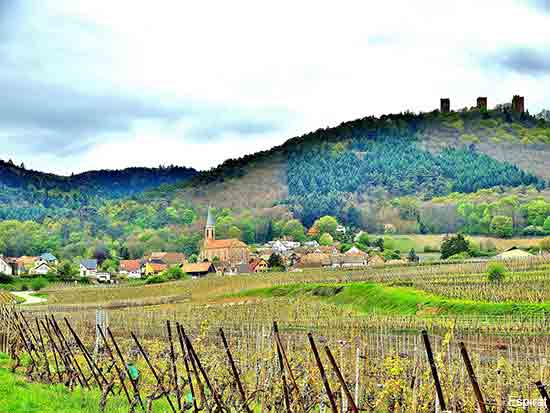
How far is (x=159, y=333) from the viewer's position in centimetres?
3731

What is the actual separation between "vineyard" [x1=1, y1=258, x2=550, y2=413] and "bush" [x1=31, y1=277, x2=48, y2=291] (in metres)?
10.6

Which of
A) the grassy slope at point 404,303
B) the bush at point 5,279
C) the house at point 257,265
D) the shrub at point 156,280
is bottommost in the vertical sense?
the shrub at point 156,280

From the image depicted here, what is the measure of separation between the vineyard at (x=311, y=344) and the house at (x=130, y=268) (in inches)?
1737

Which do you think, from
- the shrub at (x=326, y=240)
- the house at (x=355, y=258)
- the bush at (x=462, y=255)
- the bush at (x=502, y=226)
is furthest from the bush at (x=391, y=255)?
the shrub at (x=326, y=240)

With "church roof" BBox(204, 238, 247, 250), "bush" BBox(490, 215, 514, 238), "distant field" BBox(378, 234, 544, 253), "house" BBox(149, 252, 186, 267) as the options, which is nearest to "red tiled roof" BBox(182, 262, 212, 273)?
"church roof" BBox(204, 238, 247, 250)

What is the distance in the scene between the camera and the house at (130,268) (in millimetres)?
125287

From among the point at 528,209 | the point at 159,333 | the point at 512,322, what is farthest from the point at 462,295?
the point at 528,209

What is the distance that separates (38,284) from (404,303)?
5574cm

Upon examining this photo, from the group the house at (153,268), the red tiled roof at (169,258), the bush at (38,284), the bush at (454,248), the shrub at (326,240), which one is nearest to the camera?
the bush at (38,284)

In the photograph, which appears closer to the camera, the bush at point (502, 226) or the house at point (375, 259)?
the house at point (375, 259)

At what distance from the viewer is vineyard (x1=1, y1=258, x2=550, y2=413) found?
13.8 m

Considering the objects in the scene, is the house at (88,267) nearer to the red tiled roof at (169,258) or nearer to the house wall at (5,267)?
the house wall at (5,267)

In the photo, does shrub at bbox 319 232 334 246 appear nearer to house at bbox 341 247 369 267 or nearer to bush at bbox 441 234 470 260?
house at bbox 341 247 369 267

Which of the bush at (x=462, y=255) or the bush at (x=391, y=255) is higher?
the bush at (x=462, y=255)
